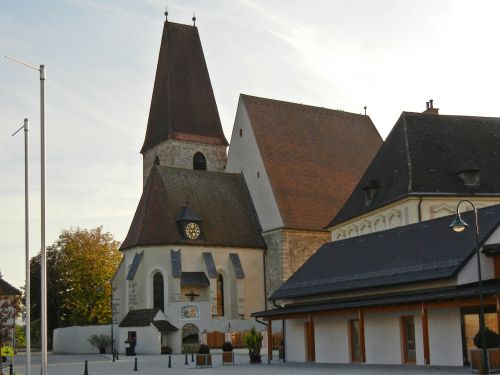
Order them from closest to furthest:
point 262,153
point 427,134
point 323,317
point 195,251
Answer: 1. point 323,317
2. point 427,134
3. point 195,251
4. point 262,153

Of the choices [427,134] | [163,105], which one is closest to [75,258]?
[163,105]

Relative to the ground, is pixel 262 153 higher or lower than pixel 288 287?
higher

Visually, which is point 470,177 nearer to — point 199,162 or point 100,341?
point 100,341

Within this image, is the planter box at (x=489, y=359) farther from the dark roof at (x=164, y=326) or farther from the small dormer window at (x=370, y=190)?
the dark roof at (x=164, y=326)

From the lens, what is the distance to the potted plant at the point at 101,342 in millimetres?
54719

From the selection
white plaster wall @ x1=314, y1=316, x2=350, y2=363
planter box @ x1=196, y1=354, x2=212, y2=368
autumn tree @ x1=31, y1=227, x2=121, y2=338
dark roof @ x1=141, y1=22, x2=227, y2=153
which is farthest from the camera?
autumn tree @ x1=31, y1=227, x2=121, y2=338

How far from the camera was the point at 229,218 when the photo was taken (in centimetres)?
5828

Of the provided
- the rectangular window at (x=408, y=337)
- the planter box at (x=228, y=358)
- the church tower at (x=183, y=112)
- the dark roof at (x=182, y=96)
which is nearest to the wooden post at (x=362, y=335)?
the rectangular window at (x=408, y=337)

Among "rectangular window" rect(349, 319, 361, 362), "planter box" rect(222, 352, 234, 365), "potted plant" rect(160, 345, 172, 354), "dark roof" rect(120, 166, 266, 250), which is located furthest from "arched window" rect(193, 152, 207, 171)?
"rectangular window" rect(349, 319, 361, 362)

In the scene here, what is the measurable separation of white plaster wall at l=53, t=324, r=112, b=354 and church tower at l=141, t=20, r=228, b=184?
1537 cm

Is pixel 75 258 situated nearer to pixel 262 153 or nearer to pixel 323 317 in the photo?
pixel 262 153

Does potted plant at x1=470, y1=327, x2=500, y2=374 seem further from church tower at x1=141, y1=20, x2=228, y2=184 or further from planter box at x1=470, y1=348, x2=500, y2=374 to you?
church tower at x1=141, y1=20, x2=228, y2=184

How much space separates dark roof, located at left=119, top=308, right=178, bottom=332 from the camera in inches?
1984

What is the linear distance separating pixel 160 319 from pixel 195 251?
5783mm
